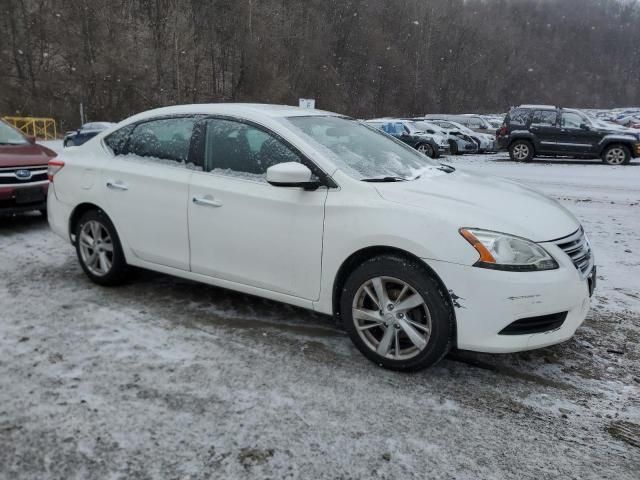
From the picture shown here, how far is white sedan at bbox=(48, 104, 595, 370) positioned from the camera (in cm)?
293

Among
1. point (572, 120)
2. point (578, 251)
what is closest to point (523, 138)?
point (572, 120)

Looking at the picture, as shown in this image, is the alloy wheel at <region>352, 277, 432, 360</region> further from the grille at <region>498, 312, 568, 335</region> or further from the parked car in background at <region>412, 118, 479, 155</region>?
the parked car in background at <region>412, 118, 479, 155</region>

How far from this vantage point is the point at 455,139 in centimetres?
2119

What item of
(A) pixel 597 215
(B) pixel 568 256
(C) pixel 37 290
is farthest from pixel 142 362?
(A) pixel 597 215

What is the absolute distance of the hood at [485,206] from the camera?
299cm

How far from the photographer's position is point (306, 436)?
2549mm

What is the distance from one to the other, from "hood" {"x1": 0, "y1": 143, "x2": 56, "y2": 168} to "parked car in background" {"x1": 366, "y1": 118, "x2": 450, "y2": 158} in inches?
519

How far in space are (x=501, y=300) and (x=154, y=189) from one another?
8.75ft

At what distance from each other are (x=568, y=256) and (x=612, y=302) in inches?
69.4

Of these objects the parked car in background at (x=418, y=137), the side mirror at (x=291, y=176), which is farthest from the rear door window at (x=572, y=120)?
the side mirror at (x=291, y=176)

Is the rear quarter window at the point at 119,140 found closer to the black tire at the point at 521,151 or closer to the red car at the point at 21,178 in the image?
the red car at the point at 21,178

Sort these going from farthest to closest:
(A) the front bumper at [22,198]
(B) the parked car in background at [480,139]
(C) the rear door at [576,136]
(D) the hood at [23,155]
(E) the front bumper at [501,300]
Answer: (B) the parked car in background at [480,139], (C) the rear door at [576,136], (D) the hood at [23,155], (A) the front bumper at [22,198], (E) the front bumper at [501,300]

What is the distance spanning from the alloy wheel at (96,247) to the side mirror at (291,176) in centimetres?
194

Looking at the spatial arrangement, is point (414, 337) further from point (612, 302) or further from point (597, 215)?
point (597, 215)
